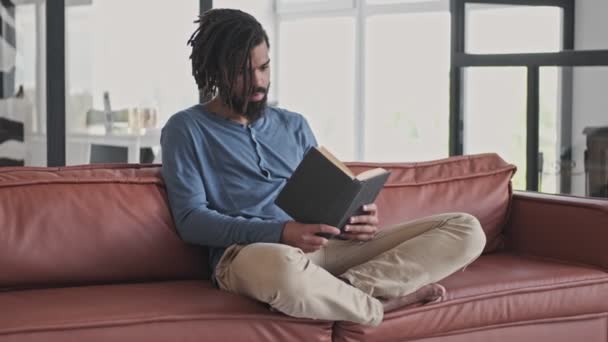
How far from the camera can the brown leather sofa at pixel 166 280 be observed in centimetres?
230

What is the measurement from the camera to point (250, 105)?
285cm

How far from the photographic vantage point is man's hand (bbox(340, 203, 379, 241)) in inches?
105

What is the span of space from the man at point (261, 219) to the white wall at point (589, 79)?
179cm

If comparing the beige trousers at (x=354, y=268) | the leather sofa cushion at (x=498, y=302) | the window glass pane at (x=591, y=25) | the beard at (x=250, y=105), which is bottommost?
the leather sofa cushion at (x=498, y=302)

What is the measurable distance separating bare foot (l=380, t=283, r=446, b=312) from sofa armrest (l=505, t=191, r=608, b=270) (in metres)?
0.66

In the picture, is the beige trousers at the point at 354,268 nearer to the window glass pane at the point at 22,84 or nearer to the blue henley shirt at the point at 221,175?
the blue henley shirt at the point at 221,175

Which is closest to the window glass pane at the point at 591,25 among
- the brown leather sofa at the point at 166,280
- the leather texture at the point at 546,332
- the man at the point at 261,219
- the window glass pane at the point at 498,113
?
the window glass pane at the point at 498,113

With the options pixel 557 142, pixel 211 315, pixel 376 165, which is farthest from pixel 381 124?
pixel 211 315

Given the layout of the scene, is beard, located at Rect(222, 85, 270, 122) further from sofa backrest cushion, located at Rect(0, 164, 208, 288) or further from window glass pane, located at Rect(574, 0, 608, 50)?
window glass pane, located at Rect(574, 0, 608, 50)

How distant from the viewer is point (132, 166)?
2.96 metres

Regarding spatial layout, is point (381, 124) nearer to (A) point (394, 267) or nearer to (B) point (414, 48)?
(B) point (414, 48)

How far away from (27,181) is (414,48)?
4730mm

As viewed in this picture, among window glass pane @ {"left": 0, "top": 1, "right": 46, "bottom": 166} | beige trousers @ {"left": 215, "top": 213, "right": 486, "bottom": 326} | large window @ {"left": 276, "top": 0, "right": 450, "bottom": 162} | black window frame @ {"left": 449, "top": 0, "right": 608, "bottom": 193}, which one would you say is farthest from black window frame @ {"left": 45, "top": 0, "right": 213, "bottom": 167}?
large window @ {"left": 276, "top": 0, "right": 450, "bottom": 162}

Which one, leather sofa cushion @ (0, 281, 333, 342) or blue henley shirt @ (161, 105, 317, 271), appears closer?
leather sofa cushion @ (0, 281, 333, 342)
